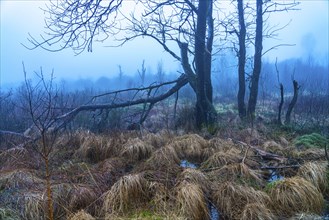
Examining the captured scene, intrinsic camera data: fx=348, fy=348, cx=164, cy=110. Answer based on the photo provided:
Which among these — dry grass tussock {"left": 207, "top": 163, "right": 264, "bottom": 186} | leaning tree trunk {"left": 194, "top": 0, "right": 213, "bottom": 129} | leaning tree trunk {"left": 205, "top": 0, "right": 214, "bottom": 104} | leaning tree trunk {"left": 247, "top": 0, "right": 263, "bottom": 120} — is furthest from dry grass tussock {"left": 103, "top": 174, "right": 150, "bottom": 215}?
leaning tree trunk {"left": 247, "top": 0, "right": 263, "bottom": 120}

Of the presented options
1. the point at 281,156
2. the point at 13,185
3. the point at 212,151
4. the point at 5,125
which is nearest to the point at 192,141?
the point at 212,151

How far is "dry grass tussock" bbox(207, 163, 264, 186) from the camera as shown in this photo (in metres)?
5.44

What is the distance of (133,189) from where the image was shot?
4949mm

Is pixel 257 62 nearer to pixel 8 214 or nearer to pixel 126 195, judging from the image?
pixel 126 195

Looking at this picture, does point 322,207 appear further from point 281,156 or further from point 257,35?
point 257,35

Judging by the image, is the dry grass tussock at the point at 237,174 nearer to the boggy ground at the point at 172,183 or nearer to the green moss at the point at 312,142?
the boggy ground at the point at 172,183

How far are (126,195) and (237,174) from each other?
190 centimetres

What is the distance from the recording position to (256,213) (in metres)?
4.33

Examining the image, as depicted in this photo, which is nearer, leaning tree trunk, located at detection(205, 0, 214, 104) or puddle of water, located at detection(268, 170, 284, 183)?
puddle of water, located at detection(268, 170, 284, 183)

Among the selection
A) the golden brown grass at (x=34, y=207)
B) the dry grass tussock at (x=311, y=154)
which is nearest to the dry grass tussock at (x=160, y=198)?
the golden brown grass at (x=34, y=207)

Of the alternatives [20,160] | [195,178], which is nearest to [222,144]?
[195,178]

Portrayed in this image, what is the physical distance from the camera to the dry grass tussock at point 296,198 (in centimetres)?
466

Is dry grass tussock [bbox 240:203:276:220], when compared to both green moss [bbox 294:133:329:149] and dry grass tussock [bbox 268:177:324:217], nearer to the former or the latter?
dry grass tussock [bbox 268:177:324:217]

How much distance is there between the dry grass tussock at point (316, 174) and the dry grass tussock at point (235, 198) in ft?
3.22
